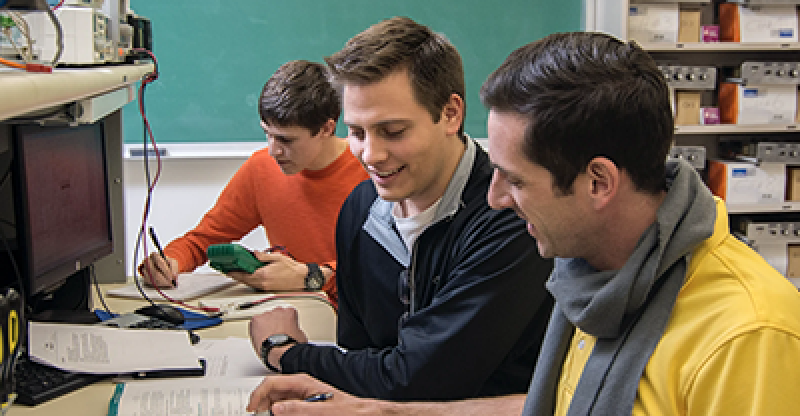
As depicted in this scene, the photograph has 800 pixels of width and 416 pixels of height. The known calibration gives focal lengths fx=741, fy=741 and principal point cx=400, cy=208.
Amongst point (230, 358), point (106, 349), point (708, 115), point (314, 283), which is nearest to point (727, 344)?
point (230, 358)

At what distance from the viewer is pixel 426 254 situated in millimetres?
1406

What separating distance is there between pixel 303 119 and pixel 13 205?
969 mm

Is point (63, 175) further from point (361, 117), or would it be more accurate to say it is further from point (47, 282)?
point (361, 117)

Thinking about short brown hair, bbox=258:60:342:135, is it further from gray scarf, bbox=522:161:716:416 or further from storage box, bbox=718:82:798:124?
storage box, bbox=718:82:798:124

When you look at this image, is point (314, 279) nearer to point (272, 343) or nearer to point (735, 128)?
point (272, 343)

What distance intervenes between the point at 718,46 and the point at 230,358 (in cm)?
296

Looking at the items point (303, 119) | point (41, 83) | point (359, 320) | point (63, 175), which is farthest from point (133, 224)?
point (41, 83)

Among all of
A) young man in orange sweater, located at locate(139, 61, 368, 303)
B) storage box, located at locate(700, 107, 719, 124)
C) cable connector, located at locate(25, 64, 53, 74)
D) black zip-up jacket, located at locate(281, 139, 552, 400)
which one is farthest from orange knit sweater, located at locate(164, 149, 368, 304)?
storage box, located at locate(700, 107, 719, 124)

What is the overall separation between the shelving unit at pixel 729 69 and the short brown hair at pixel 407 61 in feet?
7.43

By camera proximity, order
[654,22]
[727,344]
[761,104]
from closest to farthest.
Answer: [727,344] < [654,22] < [761,104]

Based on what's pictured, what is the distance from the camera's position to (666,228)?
863 mm

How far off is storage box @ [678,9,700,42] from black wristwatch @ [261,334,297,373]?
2810 millimetres

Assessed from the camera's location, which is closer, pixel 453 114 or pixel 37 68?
pixel 37 68

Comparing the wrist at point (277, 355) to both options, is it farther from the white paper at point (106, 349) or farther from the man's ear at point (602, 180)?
the man's ear at point (602, 180)
